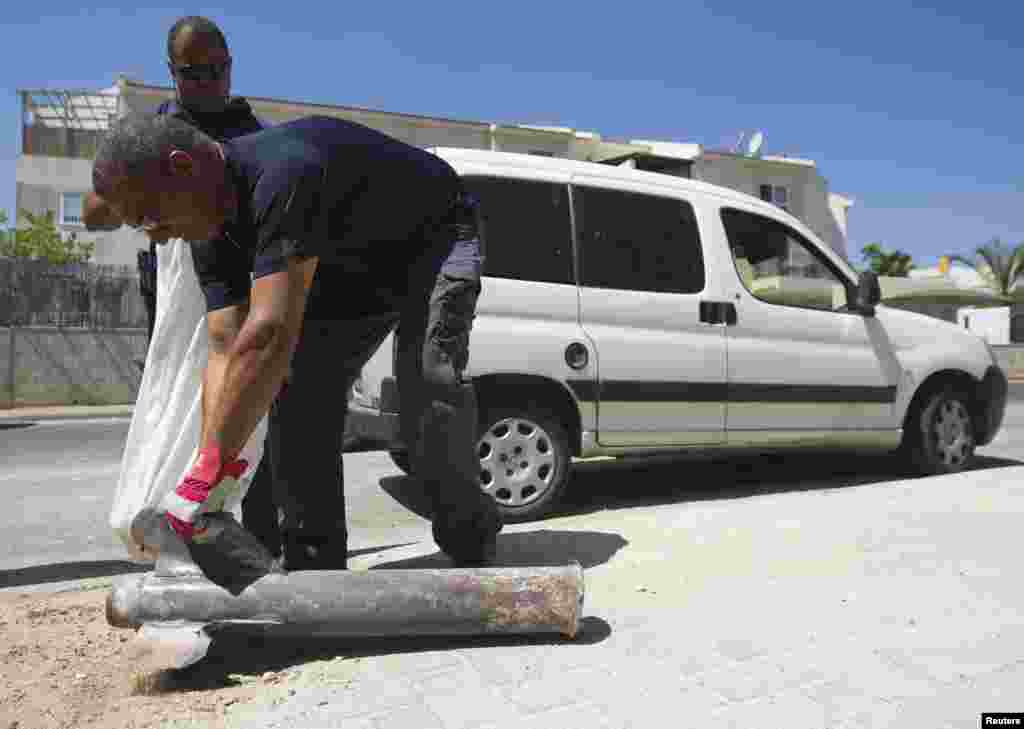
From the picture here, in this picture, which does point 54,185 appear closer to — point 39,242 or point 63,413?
point 39,242

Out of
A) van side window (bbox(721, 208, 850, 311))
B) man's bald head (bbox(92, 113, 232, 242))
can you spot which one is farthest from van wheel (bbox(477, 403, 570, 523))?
man's bald head (bbox(92, 113, 232, 242))

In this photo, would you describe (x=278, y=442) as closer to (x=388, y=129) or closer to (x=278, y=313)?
(x=278, y=313)

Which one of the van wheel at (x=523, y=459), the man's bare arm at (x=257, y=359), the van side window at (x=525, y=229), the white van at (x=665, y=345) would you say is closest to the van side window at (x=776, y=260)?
the white van at (x=665, y=345)

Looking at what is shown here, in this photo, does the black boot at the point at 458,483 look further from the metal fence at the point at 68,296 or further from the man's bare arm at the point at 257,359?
the metal fence at the point at 68,296

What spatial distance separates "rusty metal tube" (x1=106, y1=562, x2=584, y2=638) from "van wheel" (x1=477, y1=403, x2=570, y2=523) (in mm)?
2050

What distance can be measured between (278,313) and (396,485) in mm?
4132

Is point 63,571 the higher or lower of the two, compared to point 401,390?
lower

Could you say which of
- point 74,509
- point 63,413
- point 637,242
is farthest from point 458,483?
point 63,413

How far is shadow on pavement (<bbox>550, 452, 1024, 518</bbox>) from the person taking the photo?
18.1 ft

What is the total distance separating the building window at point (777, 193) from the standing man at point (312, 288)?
40.9m

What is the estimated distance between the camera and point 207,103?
3252 millimetres

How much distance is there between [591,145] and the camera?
37562mm

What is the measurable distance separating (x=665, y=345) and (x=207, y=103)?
291cm

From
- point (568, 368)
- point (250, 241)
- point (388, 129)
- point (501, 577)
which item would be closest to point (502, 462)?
point (568, 368)
